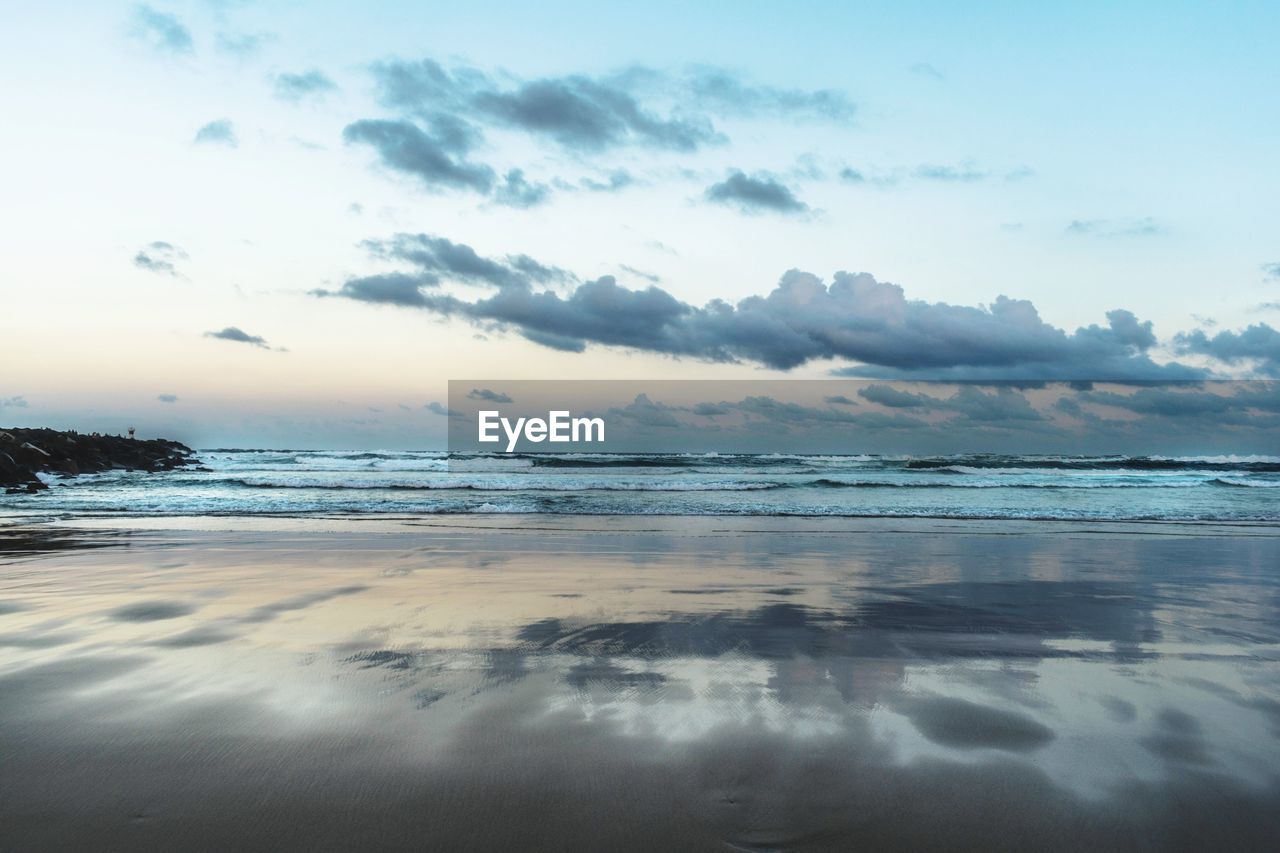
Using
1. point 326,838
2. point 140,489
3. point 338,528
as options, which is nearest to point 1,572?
point 338,528

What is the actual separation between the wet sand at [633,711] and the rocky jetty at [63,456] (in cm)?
1809

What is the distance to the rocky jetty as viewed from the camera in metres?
21.6

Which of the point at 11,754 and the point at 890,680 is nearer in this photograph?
the point at 11,754

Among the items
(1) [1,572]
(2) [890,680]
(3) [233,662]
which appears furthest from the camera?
(1) [1,572]

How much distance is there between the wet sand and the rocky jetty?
59.4ft

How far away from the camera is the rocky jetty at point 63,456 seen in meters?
21.6

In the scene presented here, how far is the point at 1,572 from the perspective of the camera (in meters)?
7.78

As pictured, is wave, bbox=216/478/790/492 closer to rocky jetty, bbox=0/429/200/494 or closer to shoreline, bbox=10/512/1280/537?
rocky jetty, bbox=0/429/200/494

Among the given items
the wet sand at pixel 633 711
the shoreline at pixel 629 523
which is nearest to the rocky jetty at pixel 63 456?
the shoreline at pixel 629 523

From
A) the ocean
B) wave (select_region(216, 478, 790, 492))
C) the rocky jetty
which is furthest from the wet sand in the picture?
the rocky jetty

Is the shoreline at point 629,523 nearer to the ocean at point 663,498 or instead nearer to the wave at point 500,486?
the ocean at point 663,498

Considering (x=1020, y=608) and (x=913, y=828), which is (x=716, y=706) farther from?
(x=1020, y=608)

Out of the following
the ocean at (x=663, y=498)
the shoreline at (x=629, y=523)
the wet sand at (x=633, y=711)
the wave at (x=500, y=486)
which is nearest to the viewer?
the wet sand at (x=633, y=711)

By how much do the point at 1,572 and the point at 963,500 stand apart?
20653mm
